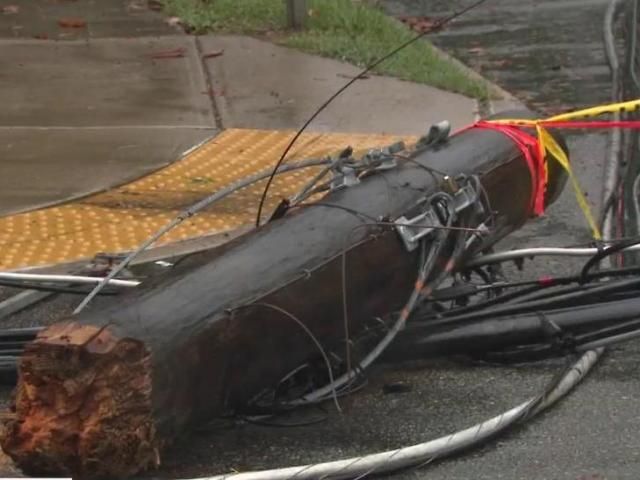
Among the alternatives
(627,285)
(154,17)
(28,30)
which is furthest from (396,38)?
(627,285)

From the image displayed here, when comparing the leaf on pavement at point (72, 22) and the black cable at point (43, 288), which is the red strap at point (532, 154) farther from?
the leaf on pavement at point (72, 22)

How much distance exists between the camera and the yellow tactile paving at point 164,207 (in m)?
6.34

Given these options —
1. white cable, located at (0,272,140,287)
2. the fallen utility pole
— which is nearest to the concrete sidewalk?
white cable, located at (0,272,140,287)

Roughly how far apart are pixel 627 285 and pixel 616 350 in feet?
0.83

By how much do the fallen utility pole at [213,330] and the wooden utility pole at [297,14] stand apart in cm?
583

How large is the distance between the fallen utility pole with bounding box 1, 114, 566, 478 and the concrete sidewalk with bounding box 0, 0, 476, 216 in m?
2.57

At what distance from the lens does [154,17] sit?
456 inches

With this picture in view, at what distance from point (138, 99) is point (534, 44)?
374 cm

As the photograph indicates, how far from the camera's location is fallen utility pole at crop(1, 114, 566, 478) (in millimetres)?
3932

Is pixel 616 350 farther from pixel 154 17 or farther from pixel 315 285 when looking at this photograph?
pixel 154 17

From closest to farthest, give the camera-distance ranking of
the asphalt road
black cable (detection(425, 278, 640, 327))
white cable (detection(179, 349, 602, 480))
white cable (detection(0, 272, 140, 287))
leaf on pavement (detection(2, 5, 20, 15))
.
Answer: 1. white cable (detection(179, 349, 602, 480))
2. the asphalt road
3. black cable (detection(425, 278, 640, 327))
4. white cable (detection(0, 272, 140, 287))
5. leaf on pavement (detection(2, 5, 20, 15))

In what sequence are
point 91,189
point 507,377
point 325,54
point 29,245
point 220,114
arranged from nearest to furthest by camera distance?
point 507,377 < point 29,245 < point 91,189 < point 220,114 < point 325,54

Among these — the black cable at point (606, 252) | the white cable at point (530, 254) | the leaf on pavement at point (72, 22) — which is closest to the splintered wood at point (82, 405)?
the white cable at point (530, 254)

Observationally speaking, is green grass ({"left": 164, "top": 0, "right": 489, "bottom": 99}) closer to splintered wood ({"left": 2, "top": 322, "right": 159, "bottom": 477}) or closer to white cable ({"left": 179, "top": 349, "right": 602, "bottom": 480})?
white cable ({"left": 179, "top": 349, "right": 602, "bottom": 480})
